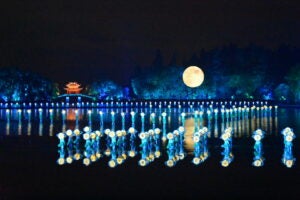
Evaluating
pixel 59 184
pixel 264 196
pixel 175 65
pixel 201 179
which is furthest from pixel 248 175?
pixel 175 65

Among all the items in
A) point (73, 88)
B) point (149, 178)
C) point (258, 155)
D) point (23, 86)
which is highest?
point (73, 88)

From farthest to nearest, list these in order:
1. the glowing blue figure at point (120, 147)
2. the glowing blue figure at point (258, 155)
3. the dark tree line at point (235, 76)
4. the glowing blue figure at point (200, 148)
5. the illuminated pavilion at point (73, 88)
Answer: the illuminated pavilion at point (73, 88) → the dark tree line at point (235, 76) → the glowing blue figure at point (120, 147) → the glowing blue figure at point (200, 148) → the glowing blue figure at point (258, 155)

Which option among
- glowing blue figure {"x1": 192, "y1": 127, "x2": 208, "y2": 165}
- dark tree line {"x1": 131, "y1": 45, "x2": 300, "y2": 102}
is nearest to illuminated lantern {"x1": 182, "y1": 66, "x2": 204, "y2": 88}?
dark tree line {"x1": 131, "y1": 45, "x2": 300, "y2": 102}

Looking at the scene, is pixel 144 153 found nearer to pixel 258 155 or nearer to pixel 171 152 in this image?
pixel 171 152

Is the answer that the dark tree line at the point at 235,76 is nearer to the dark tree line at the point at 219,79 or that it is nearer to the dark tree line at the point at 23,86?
the dark tree line at the point at 219,79

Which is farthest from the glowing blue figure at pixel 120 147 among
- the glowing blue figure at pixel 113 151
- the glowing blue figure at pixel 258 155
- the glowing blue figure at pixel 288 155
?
the glowing blue figure at pixel 288 155

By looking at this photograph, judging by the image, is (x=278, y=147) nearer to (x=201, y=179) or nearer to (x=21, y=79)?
(x=201, y=179)

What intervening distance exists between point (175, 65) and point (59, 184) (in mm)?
42662

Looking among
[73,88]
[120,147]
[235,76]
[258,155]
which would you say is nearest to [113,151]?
[120,147]

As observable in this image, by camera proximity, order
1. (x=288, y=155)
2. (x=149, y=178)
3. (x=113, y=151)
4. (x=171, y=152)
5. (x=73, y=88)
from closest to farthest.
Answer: (x=149, y=178), (x=288, y=155), (x=171, y=152), (x=113, y=151), (x=73, y=88)

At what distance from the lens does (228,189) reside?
8.78 meters

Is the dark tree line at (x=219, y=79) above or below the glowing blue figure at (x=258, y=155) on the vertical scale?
above

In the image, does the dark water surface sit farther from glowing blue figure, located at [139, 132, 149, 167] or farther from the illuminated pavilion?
the illuminated pavilion

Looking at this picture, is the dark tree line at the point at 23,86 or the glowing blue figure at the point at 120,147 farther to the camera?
the dark tree line at the point at 23,86
